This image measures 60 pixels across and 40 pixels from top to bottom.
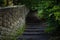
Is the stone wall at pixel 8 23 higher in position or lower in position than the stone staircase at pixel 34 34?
higher

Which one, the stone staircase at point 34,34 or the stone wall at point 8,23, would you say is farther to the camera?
the stone staircase at point 34,34

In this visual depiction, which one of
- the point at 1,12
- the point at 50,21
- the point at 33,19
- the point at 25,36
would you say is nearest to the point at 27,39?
the point at 25,36

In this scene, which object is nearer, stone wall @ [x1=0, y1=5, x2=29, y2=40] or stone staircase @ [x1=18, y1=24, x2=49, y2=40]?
stone wall @ [x1=0, y1=5, x2=29, y2=40]

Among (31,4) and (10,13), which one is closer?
(10,13)

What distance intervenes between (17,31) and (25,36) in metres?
0.42

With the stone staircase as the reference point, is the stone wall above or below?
above

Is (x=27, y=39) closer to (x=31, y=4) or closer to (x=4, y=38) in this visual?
(x=4, y=38)

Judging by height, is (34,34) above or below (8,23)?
below

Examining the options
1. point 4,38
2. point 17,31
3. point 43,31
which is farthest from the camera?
point 43,31

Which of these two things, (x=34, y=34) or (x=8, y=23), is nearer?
(x=8, y=23)

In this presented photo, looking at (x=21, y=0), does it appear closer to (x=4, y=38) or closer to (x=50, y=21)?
(x=50, y=21)

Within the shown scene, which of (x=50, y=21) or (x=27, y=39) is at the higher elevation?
(x=50, y=21)

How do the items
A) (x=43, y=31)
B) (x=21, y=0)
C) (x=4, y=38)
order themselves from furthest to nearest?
1. (x=21, y=0)
2. (x=43, y=31)
3. (x=4, y=38)

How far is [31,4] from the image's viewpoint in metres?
12.5
